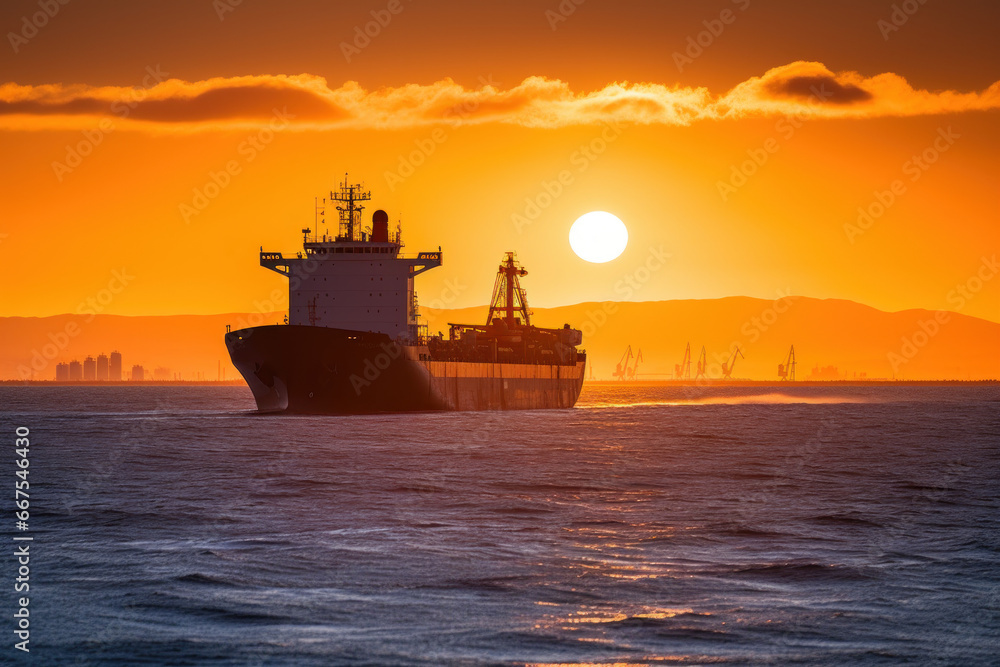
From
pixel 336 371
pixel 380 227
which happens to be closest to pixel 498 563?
pixel 336 371

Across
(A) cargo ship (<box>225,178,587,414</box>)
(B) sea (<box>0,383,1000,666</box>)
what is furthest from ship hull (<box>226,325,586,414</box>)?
(B) sea (<box>0,383,1000,666</box>)

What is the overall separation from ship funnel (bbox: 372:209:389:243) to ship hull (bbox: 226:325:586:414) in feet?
32.5

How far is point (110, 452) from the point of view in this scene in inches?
1753

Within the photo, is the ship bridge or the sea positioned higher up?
the ship bridge

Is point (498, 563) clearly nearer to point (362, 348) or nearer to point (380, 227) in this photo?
point (362, 348)

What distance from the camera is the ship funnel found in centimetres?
7325

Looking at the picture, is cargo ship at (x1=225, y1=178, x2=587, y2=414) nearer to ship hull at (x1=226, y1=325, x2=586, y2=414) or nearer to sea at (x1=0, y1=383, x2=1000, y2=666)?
ship hull at (x1=226, y1=325, x2=586, y2=414)

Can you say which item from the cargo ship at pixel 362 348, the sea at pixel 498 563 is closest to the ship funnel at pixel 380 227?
the cargo ship at pixel 362 348

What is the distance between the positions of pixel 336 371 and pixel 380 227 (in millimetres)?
17283

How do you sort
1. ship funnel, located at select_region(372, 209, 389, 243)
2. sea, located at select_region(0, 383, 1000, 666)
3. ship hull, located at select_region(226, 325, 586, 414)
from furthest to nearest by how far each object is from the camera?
ship funnel, located at select_region(372, 209, 389, 243), ship hull, located at select_region(226, 325, 586, 414), sea, located at select_region(0, 383, 1000, 666)

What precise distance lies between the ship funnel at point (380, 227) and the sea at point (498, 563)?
35.3 metres

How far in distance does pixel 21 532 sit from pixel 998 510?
2340 cm

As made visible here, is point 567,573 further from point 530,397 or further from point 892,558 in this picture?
point 530,397

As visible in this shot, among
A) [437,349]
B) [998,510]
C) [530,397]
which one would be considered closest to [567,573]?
[998,510]
